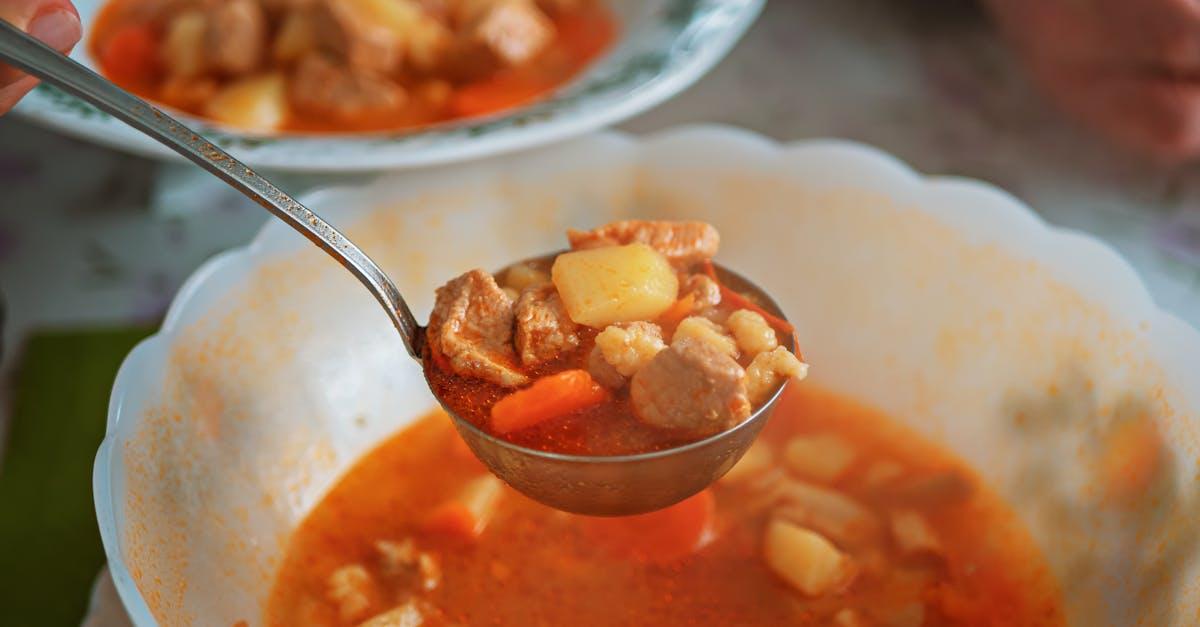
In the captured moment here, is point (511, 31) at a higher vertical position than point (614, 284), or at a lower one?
lower

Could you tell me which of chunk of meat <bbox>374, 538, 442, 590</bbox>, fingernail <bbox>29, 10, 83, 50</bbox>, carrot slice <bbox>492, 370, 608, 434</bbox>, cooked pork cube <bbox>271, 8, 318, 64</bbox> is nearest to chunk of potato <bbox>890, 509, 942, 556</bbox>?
carrot slice <bbox>492, 370, 608, 434</bbox>

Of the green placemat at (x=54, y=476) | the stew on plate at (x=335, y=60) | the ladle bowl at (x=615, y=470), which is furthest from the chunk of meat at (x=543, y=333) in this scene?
the stew on plate at (x=335, y=60)

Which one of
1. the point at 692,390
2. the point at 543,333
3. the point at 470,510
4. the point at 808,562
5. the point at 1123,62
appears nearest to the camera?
the point at 692,390

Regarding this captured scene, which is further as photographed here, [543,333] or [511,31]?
[511,31]

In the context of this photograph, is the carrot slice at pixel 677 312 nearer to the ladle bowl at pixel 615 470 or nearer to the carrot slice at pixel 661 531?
the ladle bowl at pixel 615 470

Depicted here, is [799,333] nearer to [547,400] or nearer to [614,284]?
[614,284]

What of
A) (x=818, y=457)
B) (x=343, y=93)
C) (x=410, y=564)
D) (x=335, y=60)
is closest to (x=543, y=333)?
(x=410, y=564)

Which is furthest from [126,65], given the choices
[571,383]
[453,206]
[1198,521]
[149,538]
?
[1198,521]
